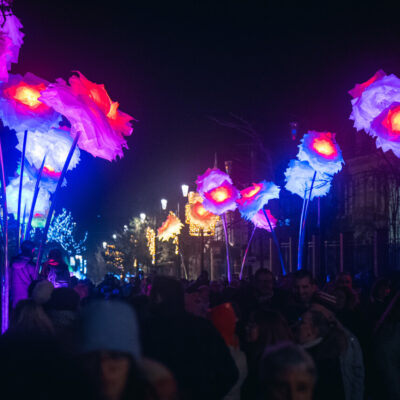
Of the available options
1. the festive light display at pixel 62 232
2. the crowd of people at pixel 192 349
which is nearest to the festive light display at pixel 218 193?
the crowd of people at pixel 192 349

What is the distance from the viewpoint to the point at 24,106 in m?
10.0

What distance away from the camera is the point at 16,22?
9953 mm

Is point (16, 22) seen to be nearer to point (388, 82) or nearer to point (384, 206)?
point (388, 82)

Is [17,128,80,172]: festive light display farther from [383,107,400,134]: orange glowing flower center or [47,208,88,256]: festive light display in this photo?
[47,208,88,256]: festive light display

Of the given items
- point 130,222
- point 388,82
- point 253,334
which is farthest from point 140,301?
point 130,222

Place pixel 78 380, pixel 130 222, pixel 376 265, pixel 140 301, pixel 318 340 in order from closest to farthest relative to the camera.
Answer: pixel 78 380 → pixel 318 340 → pixel 140 301 → pixel 376 265 → pixel 130 222

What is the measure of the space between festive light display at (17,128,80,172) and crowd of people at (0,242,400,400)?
4.59 metres

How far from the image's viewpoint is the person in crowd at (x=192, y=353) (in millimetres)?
4273

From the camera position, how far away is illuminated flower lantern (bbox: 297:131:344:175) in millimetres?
17406

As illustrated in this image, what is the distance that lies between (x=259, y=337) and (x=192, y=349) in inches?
51.6

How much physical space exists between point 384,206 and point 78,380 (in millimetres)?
30124

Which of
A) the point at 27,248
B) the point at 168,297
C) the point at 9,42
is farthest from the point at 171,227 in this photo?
the point at 168,297

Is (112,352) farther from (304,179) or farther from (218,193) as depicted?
(218,193)

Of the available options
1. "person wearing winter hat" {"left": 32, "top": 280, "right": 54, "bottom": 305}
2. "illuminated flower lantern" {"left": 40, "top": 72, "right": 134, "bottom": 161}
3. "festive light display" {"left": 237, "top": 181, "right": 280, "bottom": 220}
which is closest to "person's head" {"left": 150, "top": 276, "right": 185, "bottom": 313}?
"person wearing winter hat" {"left": 32, "top": 280, "right": 54, "bottom": 305}
